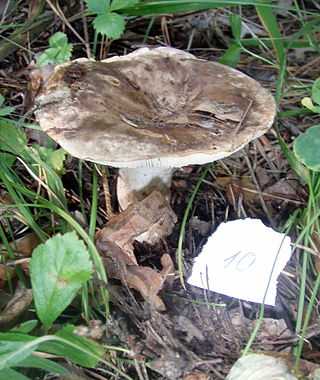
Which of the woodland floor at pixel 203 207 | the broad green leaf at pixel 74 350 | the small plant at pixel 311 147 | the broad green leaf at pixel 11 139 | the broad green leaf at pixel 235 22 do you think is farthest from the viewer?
the broad green leaf at pixel 235 22

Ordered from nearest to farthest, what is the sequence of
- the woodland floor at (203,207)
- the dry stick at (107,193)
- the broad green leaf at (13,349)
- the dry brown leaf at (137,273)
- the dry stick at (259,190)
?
the broad green leaf at (13,349) → the woodland floor at (203,207) → the dry brown leaf at (137,273) → the dry stick at (107,193) → the dry stick at (259,190)

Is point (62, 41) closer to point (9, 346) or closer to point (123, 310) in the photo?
point (123, 310)

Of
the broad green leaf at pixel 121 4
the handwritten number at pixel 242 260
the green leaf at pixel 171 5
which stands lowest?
the handwritten number at pixel 242 260

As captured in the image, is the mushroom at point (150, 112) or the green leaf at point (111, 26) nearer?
the mushroom at point (150, 112)

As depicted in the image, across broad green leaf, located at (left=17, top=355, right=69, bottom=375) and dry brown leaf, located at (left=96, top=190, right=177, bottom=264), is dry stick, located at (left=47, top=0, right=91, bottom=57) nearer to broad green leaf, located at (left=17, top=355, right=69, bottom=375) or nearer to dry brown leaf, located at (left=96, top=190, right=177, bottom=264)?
dry brown leaf, located at (left=96, top=190, right=177, bottom=264)

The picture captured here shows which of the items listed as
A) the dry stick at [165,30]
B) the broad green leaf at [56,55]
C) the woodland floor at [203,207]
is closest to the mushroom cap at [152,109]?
the broad green leaf at [56,55]

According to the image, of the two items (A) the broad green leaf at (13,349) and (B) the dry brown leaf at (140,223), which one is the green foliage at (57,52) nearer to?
(B) the dry brown leaf at (140,223)
